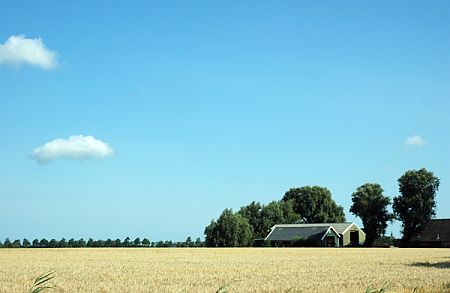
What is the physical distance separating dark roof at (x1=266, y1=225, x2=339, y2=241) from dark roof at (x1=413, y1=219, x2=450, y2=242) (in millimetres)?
15552

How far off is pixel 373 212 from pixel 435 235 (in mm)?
12902

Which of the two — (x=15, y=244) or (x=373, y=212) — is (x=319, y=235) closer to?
(x=373, y=212)

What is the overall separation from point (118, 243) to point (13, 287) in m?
99.8

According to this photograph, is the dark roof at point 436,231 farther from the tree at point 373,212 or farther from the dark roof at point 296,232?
the dark roof at point 296,232

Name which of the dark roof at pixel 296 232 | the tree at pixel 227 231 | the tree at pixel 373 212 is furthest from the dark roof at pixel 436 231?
the tree at pixel 227 231

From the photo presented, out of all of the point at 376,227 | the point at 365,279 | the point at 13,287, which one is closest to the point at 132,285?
the point at 13,287

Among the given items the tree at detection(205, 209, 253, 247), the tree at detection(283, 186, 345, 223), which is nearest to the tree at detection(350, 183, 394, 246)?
the tree at detection(283, 186, 345, 223)

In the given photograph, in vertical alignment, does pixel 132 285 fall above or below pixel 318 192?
below

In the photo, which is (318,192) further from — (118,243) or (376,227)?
(118,243)

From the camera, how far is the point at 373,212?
4419 inches

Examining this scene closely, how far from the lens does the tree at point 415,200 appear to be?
10262 cm

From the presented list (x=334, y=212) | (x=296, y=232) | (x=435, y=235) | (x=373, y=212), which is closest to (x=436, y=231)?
(x=435, y=235)

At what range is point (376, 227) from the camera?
111500 millimetres

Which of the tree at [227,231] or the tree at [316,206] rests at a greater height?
the tree at [316,206]
